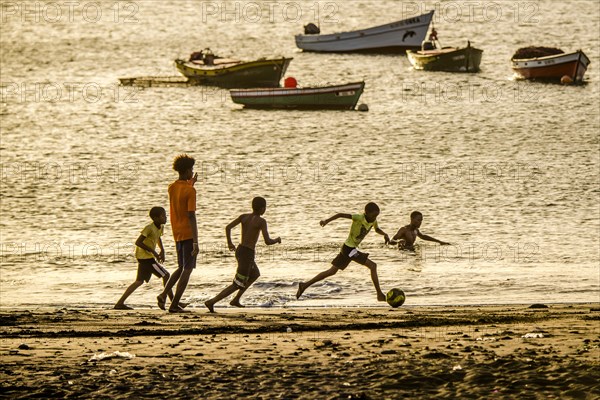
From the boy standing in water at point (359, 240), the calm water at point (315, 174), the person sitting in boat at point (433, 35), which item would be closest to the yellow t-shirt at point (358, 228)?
the boy standing in water at point (359, 240)

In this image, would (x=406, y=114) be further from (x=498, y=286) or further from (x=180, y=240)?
(x=180, y=240)

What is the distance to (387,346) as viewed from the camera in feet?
37.8

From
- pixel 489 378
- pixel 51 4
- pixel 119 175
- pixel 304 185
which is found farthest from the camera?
pixel 51 4

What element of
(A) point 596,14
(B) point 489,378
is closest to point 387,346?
(B) point 489,378

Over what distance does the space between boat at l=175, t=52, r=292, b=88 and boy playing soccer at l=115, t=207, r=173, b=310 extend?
4088 centimetres

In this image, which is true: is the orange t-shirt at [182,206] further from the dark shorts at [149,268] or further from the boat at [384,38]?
the boat at [384,38]

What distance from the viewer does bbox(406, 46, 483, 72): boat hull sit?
6175 cm

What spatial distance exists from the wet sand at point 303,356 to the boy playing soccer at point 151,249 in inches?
54.5

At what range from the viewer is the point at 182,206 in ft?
46.1

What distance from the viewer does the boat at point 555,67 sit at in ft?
184

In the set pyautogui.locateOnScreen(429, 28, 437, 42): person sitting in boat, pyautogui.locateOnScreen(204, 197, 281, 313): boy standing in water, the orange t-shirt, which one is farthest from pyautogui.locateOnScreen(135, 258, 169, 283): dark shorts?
pyautogui.locateOnScreen(429, 28, 437, 42): person sitting in boat

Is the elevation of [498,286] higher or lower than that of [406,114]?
lower

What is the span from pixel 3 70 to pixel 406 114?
30.9 meters

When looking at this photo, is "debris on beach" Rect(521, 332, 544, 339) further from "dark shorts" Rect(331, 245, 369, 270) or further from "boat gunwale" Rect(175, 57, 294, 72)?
"boat gunwale" Rect(175, 57, 294, 72)
